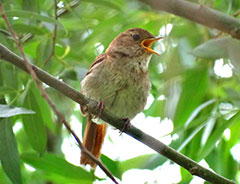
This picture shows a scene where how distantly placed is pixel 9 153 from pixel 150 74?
171 cm

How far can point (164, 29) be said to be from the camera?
3.76 metres

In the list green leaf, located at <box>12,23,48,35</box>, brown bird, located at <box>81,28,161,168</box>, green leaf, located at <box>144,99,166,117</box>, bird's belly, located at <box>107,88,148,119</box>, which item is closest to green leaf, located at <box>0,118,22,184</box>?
green leaf, located at <box>12,23,48,35</box>

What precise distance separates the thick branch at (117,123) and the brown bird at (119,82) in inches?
27.9

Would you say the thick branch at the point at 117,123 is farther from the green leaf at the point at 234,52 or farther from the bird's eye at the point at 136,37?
the bird's eye at the point at 136,37

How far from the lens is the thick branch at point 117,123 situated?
237 centimetres

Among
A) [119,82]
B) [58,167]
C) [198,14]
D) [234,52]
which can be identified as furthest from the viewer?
[119,82]

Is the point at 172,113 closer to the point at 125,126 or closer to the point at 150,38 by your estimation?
the point at 125,126

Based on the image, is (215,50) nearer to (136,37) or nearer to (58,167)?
(58,167)

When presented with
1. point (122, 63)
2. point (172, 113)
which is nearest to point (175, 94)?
point (172, 113)

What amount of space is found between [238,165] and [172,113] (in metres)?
0.62

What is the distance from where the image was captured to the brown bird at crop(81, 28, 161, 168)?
3.62 meters

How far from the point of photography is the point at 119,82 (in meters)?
3.63

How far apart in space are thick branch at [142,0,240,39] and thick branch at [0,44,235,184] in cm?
60

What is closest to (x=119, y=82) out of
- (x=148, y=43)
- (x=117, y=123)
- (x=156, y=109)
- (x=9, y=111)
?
(x=156, y=109)
